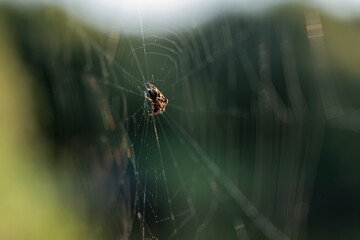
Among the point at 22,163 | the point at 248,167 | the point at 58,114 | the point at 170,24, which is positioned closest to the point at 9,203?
the point at 22,163

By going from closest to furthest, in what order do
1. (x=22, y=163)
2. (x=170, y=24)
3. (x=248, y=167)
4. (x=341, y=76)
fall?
(x=170, y=24), (x=341, y=76), (x=248, y=167), (x=22, y=163)

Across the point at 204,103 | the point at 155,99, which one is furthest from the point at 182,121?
the point at 155,99

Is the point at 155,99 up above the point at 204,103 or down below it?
above

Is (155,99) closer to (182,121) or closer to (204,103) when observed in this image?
(204,103)

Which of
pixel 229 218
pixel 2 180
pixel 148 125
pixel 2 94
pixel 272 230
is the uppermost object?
pixel 2 94

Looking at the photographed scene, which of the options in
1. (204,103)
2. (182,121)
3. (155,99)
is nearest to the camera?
(155,99)

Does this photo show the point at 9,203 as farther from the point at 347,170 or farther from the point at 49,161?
the point at 347,170

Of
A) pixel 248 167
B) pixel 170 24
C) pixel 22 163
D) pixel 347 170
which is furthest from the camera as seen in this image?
pixel 347 170

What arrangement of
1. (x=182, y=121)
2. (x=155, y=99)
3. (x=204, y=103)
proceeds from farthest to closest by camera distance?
(x=182, y=121) → (x=204, y=103) → (x=155, y=99)
